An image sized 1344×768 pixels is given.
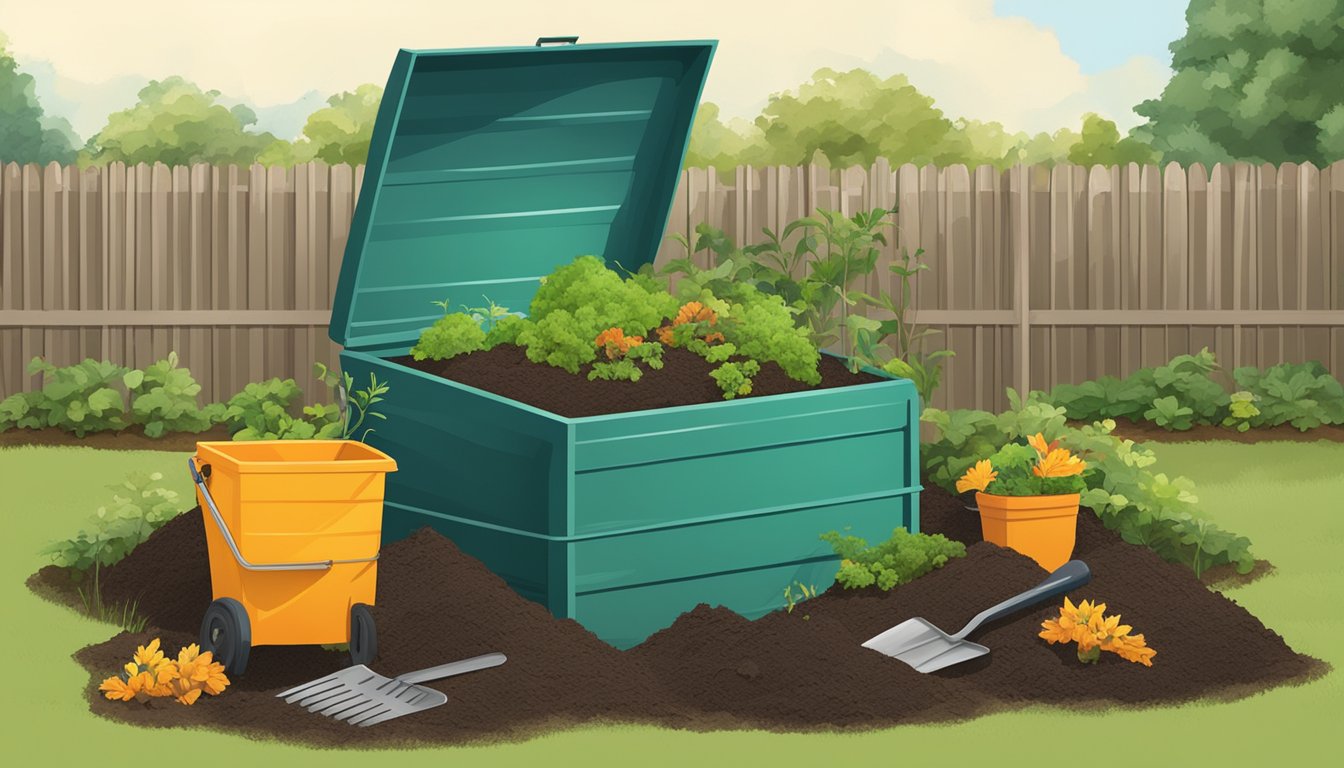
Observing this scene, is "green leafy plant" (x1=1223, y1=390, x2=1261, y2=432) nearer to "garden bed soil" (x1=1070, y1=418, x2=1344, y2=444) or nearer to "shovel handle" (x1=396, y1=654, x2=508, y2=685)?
"garden bed soil" (x1=1070, y1=418, x2=1344, y2=444)

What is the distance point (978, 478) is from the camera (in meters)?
8.50

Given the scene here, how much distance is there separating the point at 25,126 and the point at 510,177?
152 feet

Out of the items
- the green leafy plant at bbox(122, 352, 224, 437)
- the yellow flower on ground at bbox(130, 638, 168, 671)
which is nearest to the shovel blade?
the yellow flower on ground at bbox(130, 638, 168, 671)

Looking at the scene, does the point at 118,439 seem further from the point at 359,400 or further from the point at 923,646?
the point at 923,646

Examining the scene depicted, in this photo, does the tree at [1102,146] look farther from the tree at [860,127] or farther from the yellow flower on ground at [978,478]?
the yellow flower on ground at [978,478]

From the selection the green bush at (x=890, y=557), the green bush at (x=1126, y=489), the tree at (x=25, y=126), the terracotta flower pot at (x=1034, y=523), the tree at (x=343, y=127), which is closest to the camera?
the green bush at (x=890, y=557)

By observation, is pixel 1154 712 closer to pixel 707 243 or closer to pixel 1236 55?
pixel 707 243

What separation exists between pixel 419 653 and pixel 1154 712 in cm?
254

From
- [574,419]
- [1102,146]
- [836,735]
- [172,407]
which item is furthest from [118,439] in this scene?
[1102,146]

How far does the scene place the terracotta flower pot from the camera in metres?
8.38

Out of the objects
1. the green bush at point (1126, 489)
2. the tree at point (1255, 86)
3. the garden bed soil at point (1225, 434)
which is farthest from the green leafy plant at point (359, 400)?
the tree at point (1255, 86)

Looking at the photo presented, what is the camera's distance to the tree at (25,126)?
168ft

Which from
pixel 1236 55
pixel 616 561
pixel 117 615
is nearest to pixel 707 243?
pixel 616 561

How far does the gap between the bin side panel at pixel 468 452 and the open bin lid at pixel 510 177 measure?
510 mm
